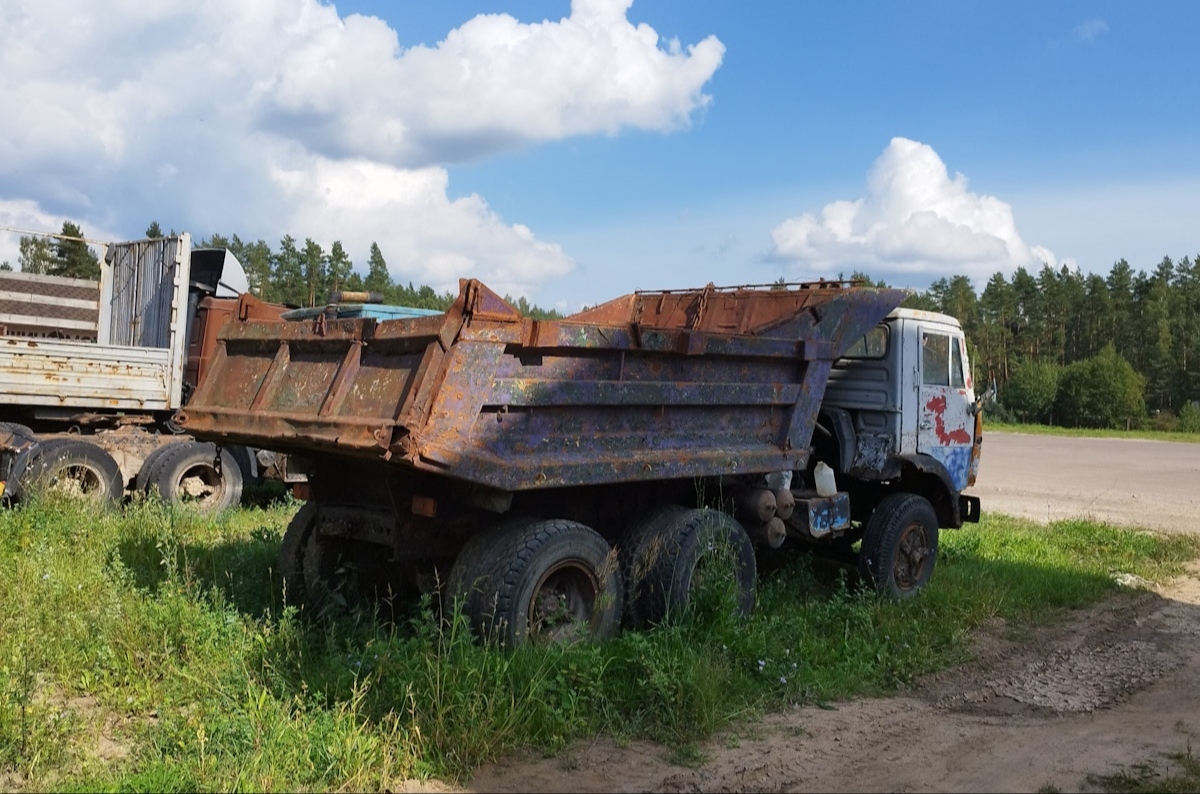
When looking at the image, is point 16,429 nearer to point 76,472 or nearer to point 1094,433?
point 76,472

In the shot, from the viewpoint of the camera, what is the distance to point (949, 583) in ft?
26.1

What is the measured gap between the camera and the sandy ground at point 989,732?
13.7 feet

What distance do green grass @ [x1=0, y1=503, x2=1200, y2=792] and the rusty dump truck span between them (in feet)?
1.25

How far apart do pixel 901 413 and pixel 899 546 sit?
1069mm

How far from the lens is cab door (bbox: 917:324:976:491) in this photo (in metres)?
8.00

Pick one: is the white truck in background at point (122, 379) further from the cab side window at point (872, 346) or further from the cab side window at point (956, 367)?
the cab side window at point (956, 367)

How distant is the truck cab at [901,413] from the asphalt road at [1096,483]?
5260 mm

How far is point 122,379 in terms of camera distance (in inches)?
408

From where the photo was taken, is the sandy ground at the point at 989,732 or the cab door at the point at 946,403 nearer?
the sandy ground at the point at 989,732

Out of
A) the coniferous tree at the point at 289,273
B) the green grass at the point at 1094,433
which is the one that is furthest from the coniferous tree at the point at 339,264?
the green grass at the point at 1094,433

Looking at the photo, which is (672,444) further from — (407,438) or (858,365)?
(858,365)

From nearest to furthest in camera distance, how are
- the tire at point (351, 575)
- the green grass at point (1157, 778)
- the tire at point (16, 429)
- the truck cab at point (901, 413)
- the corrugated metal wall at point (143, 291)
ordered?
1. the green grass at point (1157, 778)
2. the tire at point (351, 575)
3. the truck cab at point (901, 413)
4. the tire at point (16, 429)
5. the corrugated metal wall at point (143, 291)

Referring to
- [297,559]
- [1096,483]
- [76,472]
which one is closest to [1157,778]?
[297,559]

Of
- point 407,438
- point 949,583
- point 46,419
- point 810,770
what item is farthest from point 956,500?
point 46,419
